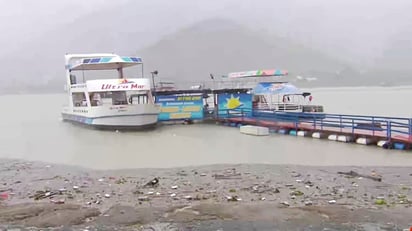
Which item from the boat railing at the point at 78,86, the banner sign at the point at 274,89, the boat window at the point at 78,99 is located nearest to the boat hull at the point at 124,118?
the boat railing at the point at 78,86

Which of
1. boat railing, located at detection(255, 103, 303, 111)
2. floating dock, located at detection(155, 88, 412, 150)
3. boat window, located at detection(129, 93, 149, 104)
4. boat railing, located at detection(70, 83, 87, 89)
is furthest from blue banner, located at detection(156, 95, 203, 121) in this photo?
boat railing, located at detection(70, 83, 87, 89)

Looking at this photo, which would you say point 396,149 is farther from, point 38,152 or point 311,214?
point 38,152

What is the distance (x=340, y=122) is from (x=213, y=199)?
18814mm

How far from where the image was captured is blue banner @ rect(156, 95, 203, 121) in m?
41.7

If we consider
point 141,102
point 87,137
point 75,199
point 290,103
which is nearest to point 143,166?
point 75,199

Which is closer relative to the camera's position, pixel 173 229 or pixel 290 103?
pixel 173 229

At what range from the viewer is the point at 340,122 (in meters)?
28.6

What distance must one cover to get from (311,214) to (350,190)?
3423 millimetres

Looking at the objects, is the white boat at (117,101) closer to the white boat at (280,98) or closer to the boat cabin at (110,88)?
the boat cabin at (110,88)

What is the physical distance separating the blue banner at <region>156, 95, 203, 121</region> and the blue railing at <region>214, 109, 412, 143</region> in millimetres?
1713

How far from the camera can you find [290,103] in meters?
44.5

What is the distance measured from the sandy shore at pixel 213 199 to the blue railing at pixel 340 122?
7.24 metres

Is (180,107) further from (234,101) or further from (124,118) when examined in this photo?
(124,118)

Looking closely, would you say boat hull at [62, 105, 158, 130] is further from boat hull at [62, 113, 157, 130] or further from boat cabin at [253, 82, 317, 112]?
boat cabin at [253, 82, 317, 112]
